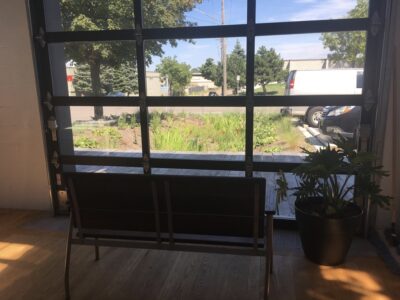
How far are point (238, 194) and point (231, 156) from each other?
3.91 feet

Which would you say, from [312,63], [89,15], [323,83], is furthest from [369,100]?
[89,15]

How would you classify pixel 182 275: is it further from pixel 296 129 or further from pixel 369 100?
pixel 369 100

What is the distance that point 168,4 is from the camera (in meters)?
2.93

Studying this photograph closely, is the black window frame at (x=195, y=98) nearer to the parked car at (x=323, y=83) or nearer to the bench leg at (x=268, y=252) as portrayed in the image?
the parked car at (x=323, y=83)

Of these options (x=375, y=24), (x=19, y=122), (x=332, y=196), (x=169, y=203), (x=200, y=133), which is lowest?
(x=332, y=196)

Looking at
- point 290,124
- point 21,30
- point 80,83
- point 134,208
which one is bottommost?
point 134,208

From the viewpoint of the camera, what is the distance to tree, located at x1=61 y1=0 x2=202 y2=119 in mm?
2936

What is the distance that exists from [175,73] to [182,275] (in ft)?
5.62

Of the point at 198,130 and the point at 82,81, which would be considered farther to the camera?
the point at 82,81

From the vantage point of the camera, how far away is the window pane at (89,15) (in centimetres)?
299

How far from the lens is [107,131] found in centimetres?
335

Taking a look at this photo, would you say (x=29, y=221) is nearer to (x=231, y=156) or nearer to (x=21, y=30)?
(x=21, y=30)

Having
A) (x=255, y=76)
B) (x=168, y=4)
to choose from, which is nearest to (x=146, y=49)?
(x=168, y=4)

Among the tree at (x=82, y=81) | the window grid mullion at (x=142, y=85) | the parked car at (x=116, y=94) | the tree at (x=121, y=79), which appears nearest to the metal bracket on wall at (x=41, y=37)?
the tree at (x=82, y=81)
